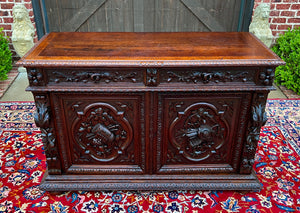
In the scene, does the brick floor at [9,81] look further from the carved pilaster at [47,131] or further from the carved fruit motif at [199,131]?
the carved fruit motif at [199,131]

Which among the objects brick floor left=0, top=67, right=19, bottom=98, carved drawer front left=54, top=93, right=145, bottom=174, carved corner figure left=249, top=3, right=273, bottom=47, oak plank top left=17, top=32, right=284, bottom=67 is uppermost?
oak plank top left=17, top=32, right=284, bottom=67

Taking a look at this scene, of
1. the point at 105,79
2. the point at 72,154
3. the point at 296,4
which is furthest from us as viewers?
the point at 296,4

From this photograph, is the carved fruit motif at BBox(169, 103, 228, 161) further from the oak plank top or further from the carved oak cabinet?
the oak plank top

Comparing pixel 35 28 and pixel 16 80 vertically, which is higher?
pixel 35 28

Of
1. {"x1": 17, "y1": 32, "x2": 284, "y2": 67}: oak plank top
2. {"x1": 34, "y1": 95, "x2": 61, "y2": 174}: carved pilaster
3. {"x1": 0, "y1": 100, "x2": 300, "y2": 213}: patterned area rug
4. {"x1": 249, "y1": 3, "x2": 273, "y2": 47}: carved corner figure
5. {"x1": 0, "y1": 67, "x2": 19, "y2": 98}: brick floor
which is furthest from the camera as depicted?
{"x1": 0, "y1": 67, "x2": 19, "y2": 98}: brick floor

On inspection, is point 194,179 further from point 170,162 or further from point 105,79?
point 105,79

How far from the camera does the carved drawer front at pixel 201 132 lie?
1890 millimetres

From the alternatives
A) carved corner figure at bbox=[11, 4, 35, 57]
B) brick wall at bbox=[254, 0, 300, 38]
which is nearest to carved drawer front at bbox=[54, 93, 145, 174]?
carved corner figure at bbox=[11, 4, 35, 57]

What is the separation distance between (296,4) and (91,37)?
9.12 ft

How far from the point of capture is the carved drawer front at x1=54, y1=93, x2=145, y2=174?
188 centimetres

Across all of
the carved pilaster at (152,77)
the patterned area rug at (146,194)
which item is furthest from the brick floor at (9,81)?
the carved pilaster at (152,77)

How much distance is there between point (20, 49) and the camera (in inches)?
145

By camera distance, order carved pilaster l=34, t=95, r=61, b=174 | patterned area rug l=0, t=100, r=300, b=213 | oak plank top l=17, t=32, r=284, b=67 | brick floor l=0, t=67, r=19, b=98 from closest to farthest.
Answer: oak plank top l=17, t=32, r=284, b=67 → carved pilaster l=34, t=95, r=61, b=174 → patterned area rug l=0, t=100, r=300, b=213 → brick floor l=0, t=67, r=19, b=98

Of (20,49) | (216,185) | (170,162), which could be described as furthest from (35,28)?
(216,185)
